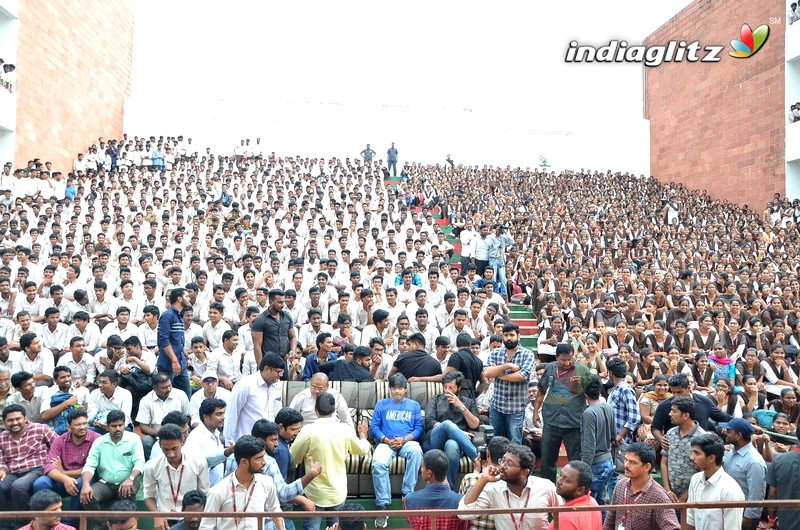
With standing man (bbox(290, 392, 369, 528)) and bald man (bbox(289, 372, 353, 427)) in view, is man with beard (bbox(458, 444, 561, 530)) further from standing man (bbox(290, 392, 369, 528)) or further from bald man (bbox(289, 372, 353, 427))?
bald man (bbox(289, 372, 353, 427))

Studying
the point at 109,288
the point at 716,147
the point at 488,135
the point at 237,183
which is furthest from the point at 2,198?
the point at 716,147

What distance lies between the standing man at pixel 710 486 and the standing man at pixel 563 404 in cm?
167

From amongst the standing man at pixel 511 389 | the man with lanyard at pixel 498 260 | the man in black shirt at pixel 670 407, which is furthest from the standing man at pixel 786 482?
the man with lanyard at pixel 498 260

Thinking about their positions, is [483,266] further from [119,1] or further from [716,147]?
[119,1]

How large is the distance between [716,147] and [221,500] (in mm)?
25554

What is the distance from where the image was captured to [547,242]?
16391 millimetres

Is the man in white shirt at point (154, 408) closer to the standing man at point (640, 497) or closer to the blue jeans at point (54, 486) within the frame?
the blue jeans at point (54, 486)

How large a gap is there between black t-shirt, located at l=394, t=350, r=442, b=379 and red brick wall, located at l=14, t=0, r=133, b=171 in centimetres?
1723

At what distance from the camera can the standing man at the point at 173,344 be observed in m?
7.53

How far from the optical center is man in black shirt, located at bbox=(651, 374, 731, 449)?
6523 millimetres

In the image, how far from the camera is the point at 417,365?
25.9 ft

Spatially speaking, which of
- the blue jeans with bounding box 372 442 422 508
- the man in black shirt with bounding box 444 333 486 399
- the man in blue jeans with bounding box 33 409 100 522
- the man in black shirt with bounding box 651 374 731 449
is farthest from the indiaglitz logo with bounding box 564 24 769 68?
the man in blue jeans with bounding box 33 409 100 522

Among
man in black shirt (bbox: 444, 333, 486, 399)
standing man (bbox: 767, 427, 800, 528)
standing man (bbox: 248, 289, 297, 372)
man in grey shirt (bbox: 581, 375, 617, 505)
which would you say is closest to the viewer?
standing man (bbox: 767, 427, 800, 528)
